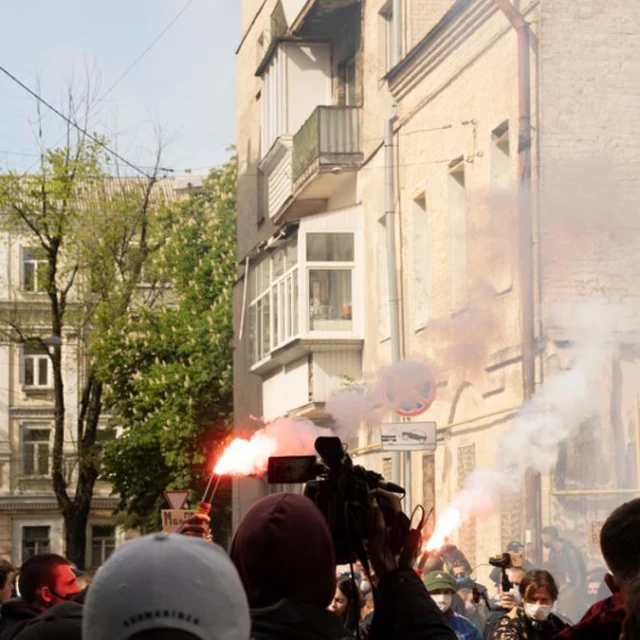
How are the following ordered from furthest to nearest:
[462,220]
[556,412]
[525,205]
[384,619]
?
[462,220]
[525,205]
[556,412]
[384,619]


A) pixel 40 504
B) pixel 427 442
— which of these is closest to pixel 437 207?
pixel 427 442

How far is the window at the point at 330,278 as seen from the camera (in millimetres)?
28031

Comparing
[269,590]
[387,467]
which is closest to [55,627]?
[269,590]

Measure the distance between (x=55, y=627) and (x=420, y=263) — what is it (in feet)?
65.3

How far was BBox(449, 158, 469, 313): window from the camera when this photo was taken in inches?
847

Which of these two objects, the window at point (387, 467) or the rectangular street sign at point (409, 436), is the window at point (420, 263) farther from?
the rectangular street sign at point (409, 436)

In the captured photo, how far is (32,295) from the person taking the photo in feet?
194

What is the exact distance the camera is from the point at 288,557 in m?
3.43

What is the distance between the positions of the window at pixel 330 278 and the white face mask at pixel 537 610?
774 inches

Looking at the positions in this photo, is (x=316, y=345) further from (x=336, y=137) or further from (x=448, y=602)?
(x=448, y=602)

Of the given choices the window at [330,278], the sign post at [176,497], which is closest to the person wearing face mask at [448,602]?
the sign post at [176,497]

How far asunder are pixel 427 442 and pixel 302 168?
49.2 ft

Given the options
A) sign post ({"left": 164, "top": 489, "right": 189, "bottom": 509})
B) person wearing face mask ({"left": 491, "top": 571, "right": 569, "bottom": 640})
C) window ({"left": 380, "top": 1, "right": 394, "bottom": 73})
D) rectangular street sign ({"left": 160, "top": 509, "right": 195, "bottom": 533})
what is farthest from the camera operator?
window ({"left": 380, "top": 1, "right": 394, "bottom": 73})

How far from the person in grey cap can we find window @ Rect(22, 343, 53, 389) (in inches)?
2541
